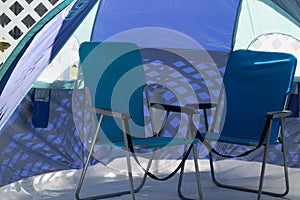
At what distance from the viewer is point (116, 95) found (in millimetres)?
3553

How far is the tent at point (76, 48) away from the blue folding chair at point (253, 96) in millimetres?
344

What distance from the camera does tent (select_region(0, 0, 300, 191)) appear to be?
11.7 feet

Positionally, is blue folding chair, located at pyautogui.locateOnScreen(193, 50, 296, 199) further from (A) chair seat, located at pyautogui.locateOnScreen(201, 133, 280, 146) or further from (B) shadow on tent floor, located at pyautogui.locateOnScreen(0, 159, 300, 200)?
(B) shadow on tent floor, located at pyautogui.locateOnScreen(0, 159, 300, 200)

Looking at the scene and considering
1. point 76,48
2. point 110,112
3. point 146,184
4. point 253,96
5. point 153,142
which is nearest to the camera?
point 110,112

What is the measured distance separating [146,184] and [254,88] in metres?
0.89

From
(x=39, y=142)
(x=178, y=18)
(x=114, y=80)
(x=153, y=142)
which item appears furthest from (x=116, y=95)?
(x=178, y=18)

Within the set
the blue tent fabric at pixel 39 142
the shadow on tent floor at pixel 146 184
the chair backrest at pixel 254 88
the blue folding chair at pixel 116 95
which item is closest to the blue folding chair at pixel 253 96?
the chair backrest at pixel 254 88

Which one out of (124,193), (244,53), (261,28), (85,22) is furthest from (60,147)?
(261,28)

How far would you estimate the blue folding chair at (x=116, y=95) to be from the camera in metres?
3.28

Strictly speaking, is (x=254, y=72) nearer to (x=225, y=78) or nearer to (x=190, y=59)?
(x=225, y=78)

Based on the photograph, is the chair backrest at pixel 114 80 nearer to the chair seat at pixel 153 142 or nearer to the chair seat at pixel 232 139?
the chair seat at pixel 153 142

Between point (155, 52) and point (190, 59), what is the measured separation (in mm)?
250

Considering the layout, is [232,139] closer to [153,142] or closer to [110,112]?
[153,142]

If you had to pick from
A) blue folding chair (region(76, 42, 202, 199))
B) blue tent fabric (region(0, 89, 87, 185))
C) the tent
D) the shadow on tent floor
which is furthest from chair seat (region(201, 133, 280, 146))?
blue tent fabric (region(0, 89, 87, 185))
